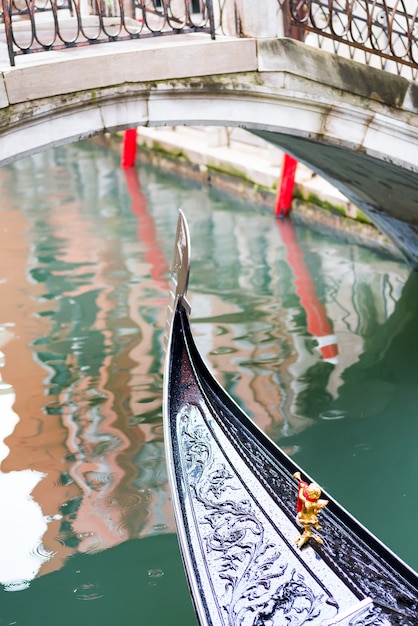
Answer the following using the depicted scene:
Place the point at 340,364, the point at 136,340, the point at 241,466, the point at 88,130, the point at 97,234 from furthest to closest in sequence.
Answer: the point at 97,234, the point at 136,340, the point at 340,364, the point at 88,130, the point at 241,466

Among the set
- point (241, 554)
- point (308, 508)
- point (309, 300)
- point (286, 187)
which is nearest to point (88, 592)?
point (241, 554)

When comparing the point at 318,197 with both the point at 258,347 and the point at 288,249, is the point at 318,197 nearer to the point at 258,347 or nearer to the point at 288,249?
the point at 288,249

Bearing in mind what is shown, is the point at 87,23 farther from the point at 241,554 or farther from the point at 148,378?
the point at 241,554

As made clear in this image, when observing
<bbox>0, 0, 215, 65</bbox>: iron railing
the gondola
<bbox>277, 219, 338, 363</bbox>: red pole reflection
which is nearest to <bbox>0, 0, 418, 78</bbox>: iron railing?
<bbox>0, 0, 215, 65</bbox>: iron railing

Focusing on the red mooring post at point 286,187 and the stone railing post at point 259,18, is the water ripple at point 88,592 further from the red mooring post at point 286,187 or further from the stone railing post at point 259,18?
the red mooring post at point 286,187

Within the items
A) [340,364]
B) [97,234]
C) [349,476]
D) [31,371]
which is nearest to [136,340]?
[31,371]

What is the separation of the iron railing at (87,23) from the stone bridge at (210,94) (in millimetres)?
54

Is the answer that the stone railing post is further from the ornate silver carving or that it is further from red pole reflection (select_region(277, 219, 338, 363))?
red pole reflection (select_region(277, 219, 338, 363))

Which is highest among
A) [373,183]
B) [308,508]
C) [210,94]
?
[210,94]

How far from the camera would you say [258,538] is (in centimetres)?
224

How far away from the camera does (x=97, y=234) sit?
6.62 m

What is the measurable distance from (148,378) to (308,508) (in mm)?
2104

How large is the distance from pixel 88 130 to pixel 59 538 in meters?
1.27

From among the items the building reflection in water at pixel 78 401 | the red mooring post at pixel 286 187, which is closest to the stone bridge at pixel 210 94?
the building reflection in water at pixel 78 401
